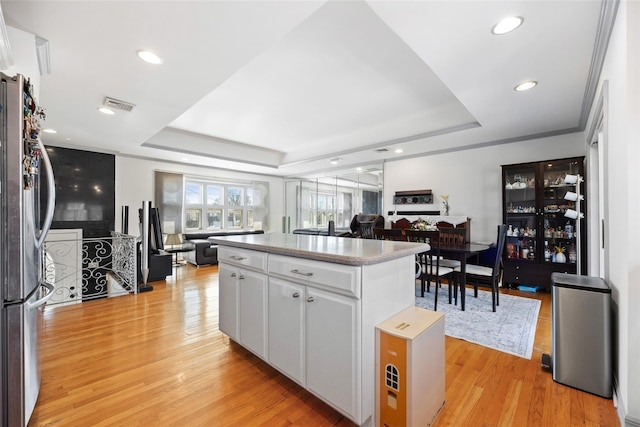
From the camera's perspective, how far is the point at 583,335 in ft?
5.91

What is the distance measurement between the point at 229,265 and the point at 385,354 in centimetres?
143

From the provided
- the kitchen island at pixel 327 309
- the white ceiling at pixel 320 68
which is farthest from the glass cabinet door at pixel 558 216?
the kitchen island at pixel 327 309

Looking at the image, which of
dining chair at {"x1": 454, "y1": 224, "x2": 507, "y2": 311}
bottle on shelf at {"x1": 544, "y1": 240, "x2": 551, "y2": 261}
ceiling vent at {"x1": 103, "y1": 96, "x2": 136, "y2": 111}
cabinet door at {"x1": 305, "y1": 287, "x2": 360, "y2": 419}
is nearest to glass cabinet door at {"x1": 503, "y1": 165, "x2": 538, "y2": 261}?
bottle on shelf at {"x1": 544, "y1": 240, "x2": 551, "y2": 261}

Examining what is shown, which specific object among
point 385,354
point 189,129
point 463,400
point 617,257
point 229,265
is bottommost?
point 463,400

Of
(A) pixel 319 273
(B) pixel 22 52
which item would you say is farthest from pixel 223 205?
(A) pixel 319 273

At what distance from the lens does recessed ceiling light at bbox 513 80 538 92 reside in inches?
100

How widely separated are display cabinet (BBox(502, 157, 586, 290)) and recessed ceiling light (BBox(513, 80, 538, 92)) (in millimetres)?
1719

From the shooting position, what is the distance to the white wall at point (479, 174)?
4.09 meters

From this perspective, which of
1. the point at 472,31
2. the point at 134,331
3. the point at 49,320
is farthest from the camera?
the point at 49,320

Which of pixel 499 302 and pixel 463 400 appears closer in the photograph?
pixel 463 400

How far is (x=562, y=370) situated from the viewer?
188 centimetres

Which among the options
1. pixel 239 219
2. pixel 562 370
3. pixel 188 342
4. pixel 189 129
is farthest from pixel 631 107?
pixel 239 219

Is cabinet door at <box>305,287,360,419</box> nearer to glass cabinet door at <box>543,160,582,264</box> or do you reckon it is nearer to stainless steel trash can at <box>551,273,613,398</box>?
stainless steel trash can at <box>551,273,613,398</box>

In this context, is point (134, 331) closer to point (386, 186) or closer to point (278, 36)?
point (278, 36)
